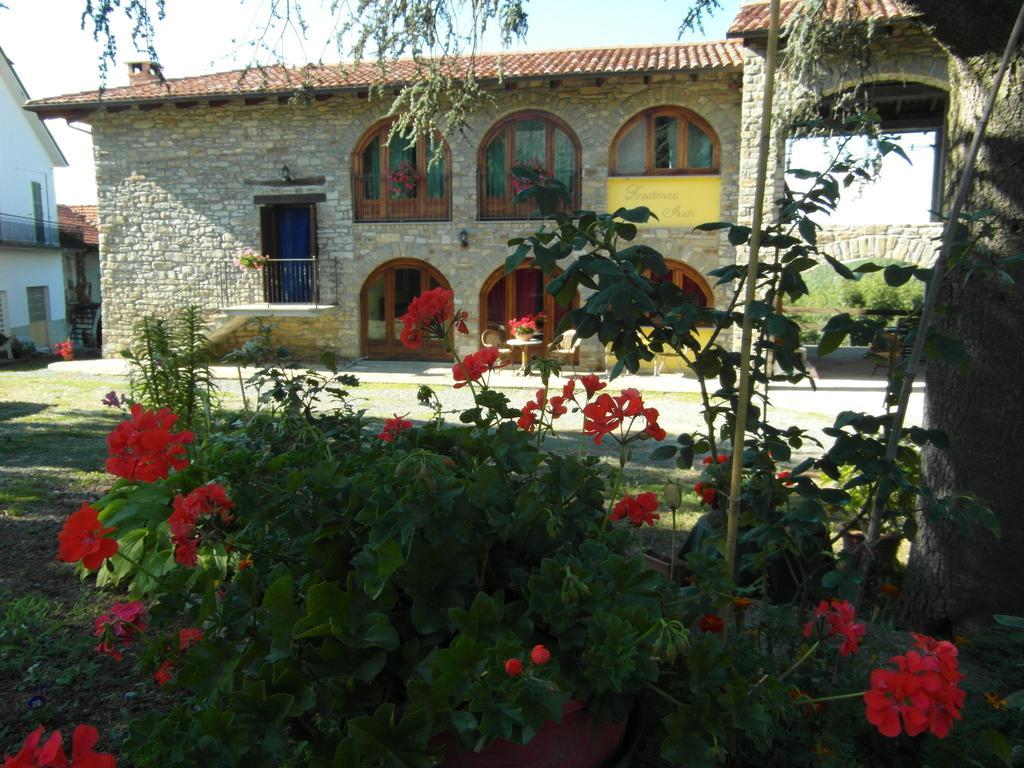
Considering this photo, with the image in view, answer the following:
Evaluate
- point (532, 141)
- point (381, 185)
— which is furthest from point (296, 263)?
point (532, 141)

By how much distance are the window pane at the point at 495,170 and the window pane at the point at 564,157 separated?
3.09ft

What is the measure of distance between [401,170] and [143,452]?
12.4 m

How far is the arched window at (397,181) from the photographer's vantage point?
1325cm

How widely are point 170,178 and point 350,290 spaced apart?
3.97m

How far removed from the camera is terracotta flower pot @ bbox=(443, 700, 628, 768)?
1470mm

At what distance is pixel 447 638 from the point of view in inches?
58.4

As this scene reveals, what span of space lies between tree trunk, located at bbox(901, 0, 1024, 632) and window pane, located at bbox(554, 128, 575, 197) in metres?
10.3

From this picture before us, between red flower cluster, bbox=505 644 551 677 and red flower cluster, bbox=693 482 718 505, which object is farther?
red flower cluster, bbox=693 482 718 505

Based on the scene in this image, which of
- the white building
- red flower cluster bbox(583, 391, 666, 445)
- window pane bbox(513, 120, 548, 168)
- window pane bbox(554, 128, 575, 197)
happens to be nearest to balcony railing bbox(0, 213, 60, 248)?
the white building

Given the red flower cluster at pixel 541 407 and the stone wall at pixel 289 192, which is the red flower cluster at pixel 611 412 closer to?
the red flower cluster at pixel 541 407

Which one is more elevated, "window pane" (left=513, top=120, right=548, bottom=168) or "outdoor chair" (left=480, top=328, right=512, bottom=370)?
"window pane" (left=513, top=120, right=548, bottom=168)

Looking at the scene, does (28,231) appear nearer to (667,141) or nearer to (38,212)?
(38,212)

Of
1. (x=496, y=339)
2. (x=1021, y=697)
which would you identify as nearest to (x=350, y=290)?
(x=496, y=339)

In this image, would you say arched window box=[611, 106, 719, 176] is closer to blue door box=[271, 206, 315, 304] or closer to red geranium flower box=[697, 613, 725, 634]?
blue door box=[271, 206, 315, 304]
